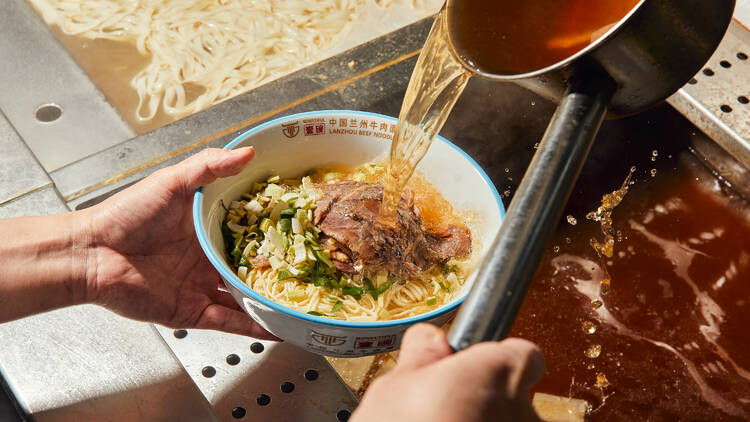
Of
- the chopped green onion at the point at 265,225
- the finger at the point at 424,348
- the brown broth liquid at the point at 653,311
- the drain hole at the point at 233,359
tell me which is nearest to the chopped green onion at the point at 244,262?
the chopped green onion at the point at 265,225

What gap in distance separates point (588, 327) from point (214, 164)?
1307 mm

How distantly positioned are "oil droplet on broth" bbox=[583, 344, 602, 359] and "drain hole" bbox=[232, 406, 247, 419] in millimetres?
1082

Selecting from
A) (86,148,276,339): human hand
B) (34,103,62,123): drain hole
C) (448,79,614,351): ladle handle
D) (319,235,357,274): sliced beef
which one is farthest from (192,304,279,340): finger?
(34,103,62,123): drain hole

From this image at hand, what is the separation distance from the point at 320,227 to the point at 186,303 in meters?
0.48

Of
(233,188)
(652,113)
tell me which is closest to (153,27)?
(233,188)

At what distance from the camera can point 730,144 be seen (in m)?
2.36

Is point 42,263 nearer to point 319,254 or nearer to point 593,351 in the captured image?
point 319,254

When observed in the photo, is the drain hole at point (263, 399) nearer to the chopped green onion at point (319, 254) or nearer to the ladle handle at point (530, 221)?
the chopped green onion at point (319, 254)

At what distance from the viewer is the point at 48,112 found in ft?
9.16

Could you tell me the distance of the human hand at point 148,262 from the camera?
6.12 feet

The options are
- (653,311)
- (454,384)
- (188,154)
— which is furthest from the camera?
(188,154)

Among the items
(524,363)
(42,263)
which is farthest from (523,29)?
(42,263)

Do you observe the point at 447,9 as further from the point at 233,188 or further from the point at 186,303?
the point at 186,303

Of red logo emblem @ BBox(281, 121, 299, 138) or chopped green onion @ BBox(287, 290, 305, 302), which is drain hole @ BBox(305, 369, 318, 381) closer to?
chopped green onion @ BBox(287, 290, 305, 302)
